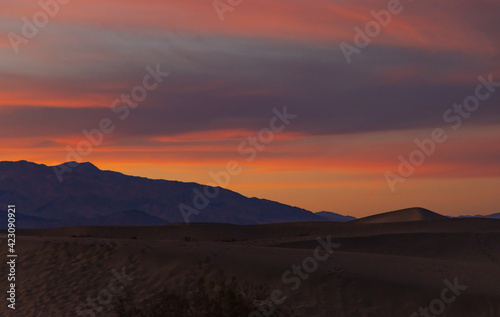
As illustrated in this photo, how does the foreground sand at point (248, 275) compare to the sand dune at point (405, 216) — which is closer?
the foreground sand at point (248, 275)

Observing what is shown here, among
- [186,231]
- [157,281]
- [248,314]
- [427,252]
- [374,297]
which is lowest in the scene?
[248,314]

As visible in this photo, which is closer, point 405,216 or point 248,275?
point 248,275

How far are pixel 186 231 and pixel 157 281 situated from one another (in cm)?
3945

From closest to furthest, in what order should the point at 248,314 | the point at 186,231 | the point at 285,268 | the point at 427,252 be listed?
1. the point at 248,314
2. the point at 285,268
3. the point at 427,252
4. the point at 186,231

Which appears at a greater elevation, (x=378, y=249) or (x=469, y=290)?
(x=378, y=249)

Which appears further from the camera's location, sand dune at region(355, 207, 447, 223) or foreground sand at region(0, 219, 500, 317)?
sand dune at region(355, 207, 447, 223)

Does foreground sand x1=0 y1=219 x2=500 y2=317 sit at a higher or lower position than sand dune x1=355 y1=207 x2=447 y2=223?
lower

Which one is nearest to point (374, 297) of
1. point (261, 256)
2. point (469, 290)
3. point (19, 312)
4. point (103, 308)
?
point (469, 290)

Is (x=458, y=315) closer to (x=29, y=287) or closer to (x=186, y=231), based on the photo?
(x=29, y=287)

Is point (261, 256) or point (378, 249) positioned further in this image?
point (378, 249)

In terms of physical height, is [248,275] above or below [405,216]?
below

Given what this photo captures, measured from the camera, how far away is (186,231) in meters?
65.8

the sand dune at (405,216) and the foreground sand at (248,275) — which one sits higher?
the sand dune at (405,216)

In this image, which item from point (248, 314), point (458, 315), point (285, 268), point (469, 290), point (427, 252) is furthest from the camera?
point (427, 252)
